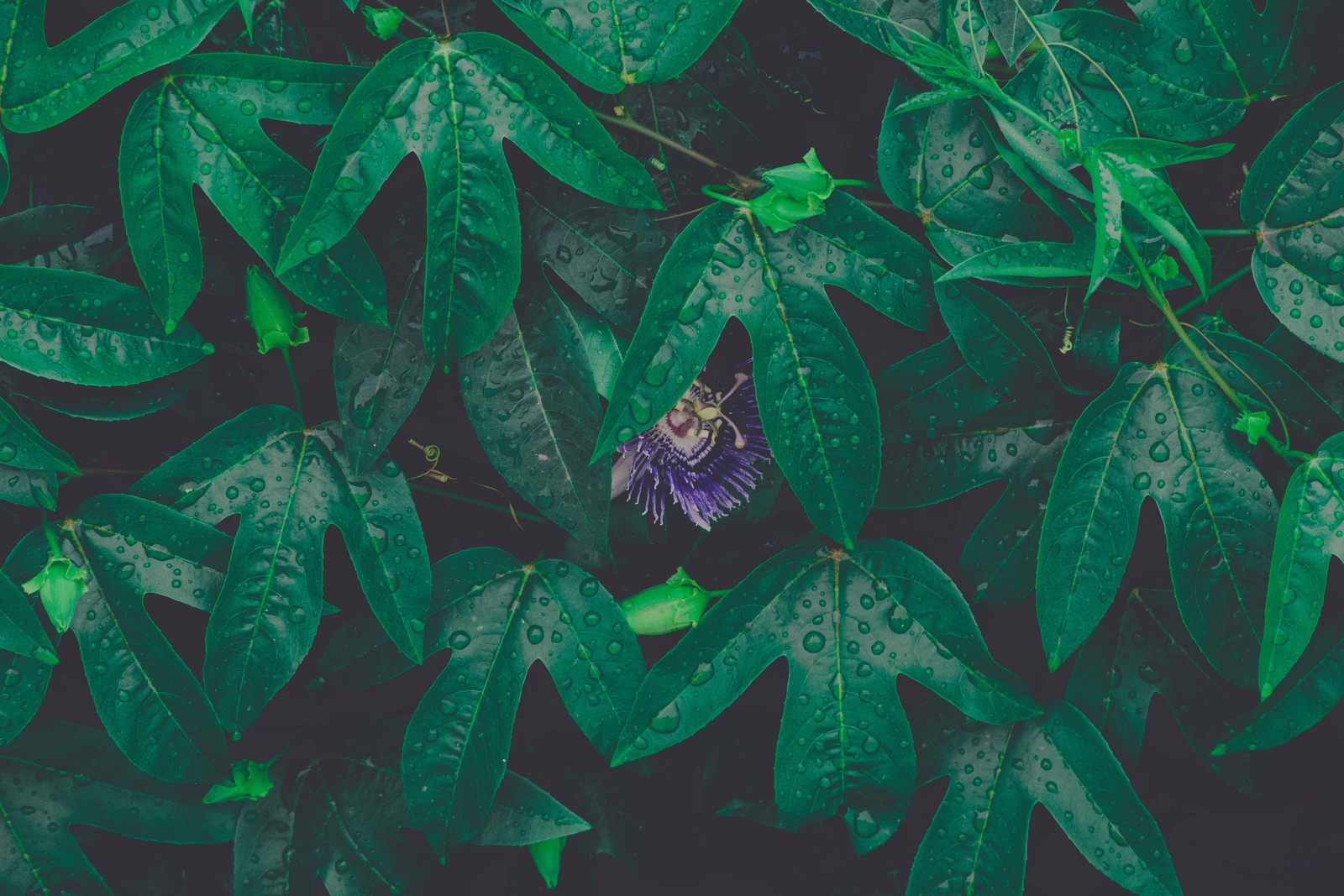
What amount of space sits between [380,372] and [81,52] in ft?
1.15

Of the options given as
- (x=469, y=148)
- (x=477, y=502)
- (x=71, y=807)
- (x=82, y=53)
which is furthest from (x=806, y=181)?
(x=71, y=807)

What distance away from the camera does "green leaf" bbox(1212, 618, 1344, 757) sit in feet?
2.81

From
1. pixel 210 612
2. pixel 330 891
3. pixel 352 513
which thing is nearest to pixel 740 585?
pixel 352 513

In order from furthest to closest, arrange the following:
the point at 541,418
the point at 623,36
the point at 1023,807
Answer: the point at 1023,807, the point at 541,418, the point at 623,36

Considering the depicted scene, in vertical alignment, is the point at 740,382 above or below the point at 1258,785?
above

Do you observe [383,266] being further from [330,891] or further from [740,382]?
[330,891]

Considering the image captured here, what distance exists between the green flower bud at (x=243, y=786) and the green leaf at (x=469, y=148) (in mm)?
564

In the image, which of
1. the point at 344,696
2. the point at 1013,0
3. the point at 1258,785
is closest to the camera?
the point at 1013,0

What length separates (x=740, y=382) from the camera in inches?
38.7

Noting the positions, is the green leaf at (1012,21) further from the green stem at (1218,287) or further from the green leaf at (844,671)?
the green leaf at (844,671)

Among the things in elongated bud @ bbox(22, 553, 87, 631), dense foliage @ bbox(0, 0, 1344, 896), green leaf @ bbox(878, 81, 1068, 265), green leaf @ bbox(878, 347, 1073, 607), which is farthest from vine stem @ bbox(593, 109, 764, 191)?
elongated bud @ bbox(22, 553, 87, 631)

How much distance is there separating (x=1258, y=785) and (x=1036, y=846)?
266 millimetres

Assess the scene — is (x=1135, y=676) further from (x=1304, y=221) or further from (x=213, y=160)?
(x=213, y=160)

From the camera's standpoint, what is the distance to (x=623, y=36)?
734 millimetres
